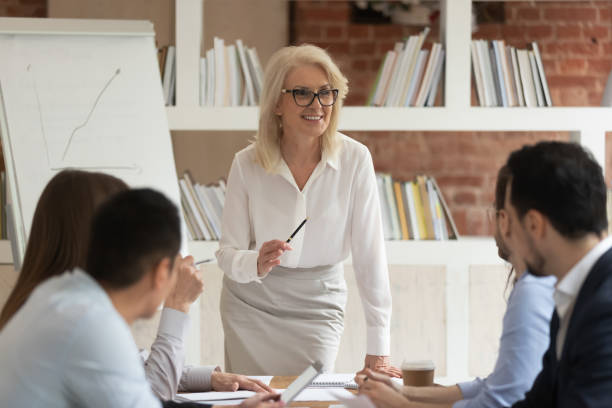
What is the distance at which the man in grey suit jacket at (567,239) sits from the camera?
4.10ft

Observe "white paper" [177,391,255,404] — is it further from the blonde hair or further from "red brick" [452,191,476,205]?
"red brick" [452,191,476,205]

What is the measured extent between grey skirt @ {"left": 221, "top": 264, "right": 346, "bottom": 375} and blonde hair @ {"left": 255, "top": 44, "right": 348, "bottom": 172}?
36 centimetres

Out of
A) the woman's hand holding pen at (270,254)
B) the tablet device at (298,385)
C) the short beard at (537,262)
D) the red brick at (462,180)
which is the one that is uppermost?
the short beard at (537,262)

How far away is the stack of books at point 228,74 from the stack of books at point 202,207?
1.19ft

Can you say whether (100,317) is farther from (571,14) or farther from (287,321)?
(571,14)

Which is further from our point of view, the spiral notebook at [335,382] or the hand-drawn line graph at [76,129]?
the hand-drawn line graph at [76,129]

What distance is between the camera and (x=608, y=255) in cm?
131

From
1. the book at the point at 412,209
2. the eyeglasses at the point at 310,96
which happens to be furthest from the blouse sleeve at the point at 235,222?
the book at the point at 412,209

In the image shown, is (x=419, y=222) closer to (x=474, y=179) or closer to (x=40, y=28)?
(x=474, y=179)

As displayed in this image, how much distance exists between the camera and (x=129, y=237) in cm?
118

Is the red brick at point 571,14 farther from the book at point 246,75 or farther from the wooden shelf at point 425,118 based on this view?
the book at point 246,75

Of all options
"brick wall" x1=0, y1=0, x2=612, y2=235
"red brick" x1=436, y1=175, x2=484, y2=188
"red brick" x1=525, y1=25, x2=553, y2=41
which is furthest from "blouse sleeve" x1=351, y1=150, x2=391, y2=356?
"red brick" x1=525, y1=25, x2=553, y2=41

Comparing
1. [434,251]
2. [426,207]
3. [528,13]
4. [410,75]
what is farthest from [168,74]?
[528,13]

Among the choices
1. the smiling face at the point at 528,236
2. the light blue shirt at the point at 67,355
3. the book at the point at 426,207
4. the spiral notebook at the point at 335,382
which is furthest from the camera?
the book at the point at 426,207
